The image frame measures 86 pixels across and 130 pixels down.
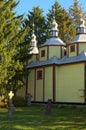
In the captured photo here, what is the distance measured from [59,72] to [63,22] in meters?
26.8

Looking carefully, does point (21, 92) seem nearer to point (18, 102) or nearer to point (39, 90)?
point (39, 90)

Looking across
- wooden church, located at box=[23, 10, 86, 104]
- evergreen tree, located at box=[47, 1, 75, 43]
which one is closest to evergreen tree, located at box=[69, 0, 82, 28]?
evergreen tree, located at box=[47, 1, 75, 43]

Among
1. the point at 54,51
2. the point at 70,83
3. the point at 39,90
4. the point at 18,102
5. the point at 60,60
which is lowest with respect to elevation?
the point at 18,102

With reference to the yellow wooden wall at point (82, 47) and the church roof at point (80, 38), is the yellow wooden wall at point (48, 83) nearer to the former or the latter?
the yellow wooden wall at point (82, 47)

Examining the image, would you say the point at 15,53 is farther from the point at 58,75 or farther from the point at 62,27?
the point at 62,27

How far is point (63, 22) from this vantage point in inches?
2437

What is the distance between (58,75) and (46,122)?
1618 cm

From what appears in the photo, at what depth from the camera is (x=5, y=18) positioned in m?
36.2

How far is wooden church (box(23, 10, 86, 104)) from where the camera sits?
33938mm

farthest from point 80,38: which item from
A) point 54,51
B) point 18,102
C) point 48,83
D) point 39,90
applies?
point 18,102

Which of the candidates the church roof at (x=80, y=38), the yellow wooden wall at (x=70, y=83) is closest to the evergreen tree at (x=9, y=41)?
the yellow wooden wall at (x=70, y=83)

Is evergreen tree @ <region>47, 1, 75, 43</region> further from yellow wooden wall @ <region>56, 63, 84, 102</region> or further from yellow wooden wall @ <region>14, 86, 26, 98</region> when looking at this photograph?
yellow wooden wall @ <region>56, 63, 84, 102</region>

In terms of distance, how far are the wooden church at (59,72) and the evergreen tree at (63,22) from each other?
61.5 feet

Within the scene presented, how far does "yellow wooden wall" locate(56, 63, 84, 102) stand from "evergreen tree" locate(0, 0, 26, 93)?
4.32 meters
